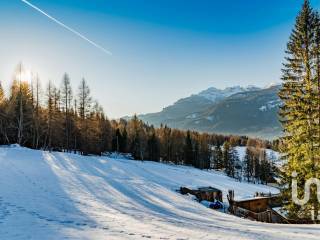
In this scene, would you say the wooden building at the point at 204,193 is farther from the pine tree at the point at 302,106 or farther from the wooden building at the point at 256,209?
the pine tree at the point at 302,106

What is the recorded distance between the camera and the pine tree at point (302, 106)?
27.4m

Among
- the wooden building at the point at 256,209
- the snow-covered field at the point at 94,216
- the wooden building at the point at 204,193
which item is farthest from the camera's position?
the wooden building at the point at 204,193

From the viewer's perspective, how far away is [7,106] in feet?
214

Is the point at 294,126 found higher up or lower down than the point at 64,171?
higher up

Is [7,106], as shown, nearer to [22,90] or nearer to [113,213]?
[22,90]

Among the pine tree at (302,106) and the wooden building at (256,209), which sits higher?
the pine tree at (302,106)

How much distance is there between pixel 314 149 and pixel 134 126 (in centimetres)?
8571

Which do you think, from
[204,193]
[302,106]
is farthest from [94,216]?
[204,193]

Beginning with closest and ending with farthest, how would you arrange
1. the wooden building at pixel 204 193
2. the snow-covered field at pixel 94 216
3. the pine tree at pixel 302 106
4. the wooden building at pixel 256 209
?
the snow-covered field at pixel 94 216, the pine tree at pixel 302 106, the wooden building at pixel 256 209, the wooden building at pixel 204 193

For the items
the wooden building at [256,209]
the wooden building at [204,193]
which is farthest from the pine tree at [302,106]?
the wooden building at [204,193]

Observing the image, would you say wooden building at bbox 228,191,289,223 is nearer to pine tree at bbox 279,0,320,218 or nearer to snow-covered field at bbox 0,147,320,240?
pine tree at bbox 279,0,320,218

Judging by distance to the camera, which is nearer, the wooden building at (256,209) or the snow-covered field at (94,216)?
the snow-covered field at (94,216)

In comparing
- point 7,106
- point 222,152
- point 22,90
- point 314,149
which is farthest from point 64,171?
point 222,152

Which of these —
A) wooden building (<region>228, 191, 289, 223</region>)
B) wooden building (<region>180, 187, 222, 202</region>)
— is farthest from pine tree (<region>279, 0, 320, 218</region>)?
wooden building (<region>180, 187, 222, 202</region>)
